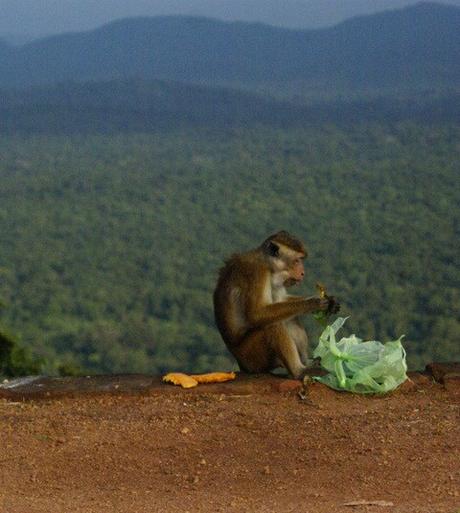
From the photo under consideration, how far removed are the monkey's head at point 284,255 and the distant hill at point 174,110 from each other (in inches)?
4861

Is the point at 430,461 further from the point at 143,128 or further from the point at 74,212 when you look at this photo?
the point at 143,128

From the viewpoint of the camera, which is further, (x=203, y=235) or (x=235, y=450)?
(x=203, y=235)

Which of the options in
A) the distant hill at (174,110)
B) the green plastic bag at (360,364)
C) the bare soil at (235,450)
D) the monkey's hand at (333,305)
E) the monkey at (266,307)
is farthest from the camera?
the distant hill at (174,110)

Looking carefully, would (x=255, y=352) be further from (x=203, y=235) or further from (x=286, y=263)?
(x=203, y=235)

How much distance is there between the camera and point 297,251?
24.3ft

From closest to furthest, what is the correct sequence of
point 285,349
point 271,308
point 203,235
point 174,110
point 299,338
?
point 285,349, point 271,308, point 299,338, point 203,235, point 174,110

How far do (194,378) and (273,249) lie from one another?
1051mm

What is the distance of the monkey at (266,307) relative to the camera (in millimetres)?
6996

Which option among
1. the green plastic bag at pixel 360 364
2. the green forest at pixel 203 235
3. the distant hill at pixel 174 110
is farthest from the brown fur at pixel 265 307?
the distant hill at pixel 174 110

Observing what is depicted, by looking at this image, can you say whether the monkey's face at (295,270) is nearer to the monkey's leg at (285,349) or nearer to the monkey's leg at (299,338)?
the monkey's leg at (299,338)

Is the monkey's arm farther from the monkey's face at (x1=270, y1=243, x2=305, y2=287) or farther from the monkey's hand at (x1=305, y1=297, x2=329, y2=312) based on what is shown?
the monkey's face at (x1=270, y1=243, x2=305, y2=287)

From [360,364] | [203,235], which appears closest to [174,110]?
[203,235]

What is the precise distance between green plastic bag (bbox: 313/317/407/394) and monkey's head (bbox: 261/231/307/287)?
1.89 ft

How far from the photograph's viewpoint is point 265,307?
7094mm
